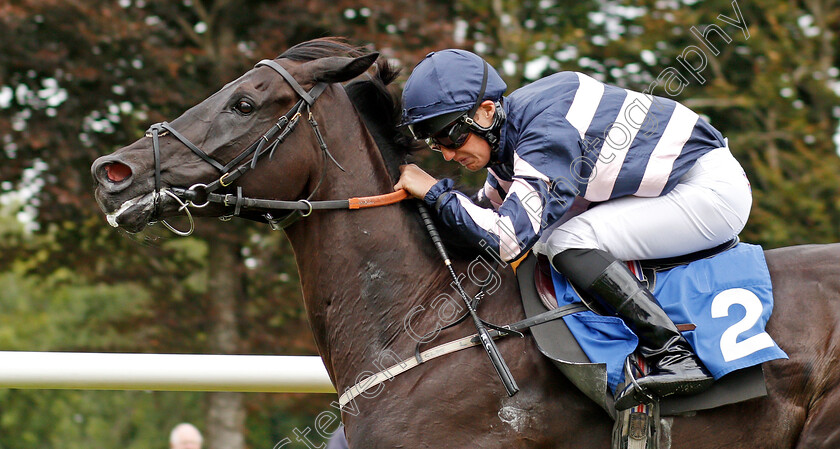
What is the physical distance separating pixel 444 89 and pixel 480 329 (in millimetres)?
913

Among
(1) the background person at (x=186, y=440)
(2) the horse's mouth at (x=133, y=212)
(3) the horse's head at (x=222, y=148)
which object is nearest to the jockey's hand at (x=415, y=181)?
(3) the horse's head at (x=222, y=148)

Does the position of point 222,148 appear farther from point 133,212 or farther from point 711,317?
point 711,317

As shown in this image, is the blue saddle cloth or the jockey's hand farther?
the jockey's hand

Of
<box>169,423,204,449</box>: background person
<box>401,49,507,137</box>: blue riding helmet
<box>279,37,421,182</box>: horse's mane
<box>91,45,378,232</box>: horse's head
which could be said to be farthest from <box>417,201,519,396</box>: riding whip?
<box>169,423,204,449</box>: background person

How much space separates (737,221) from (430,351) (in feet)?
4.17

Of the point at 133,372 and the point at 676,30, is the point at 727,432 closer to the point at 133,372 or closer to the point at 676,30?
the point at 133,372

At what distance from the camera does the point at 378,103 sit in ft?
12.3

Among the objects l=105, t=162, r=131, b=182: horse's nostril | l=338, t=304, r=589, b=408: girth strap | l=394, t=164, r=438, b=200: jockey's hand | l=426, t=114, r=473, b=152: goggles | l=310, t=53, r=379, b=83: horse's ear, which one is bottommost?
l=338, t=304, r=589, b=408: girth strap

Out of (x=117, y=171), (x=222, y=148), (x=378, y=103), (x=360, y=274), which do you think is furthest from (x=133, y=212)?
(x=378, y=103)

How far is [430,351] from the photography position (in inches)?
131

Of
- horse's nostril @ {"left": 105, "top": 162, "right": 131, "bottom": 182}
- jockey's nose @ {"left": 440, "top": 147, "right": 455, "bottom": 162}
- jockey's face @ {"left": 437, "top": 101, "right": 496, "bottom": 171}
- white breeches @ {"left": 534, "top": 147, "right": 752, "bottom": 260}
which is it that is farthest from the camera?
jockey's nose @ {"left": 440, "top": 147, "right": 455, "bottom": 162}

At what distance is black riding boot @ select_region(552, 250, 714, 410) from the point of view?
312 cm

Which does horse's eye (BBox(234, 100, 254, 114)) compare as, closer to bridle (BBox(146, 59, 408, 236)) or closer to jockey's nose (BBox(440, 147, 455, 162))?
bridle (BBox(146, 59, 408, 236))

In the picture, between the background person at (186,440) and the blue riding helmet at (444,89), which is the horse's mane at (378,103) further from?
the background person at (186,440)
